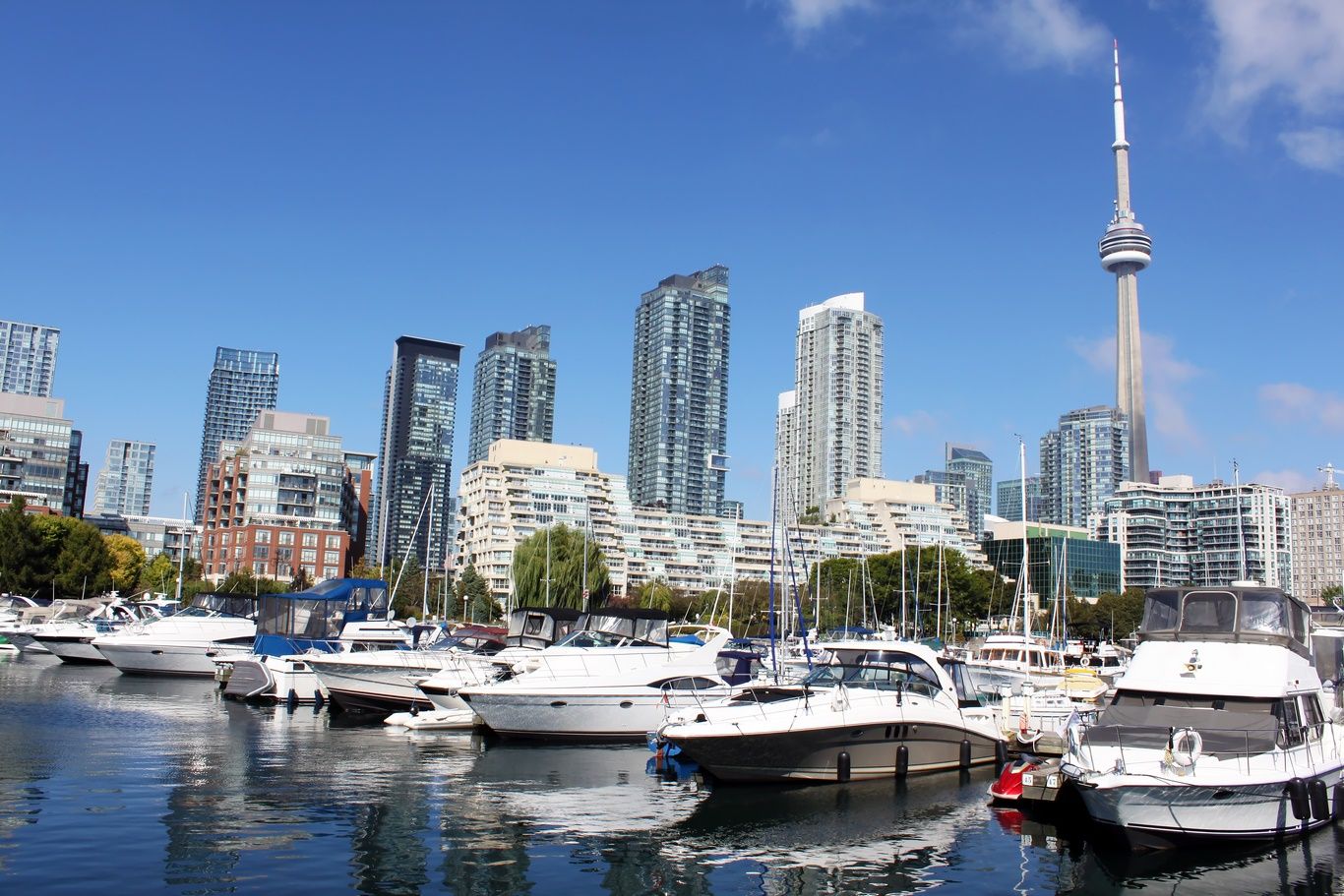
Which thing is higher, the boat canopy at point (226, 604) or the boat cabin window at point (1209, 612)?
the boat cabin window at point (1209, 612)

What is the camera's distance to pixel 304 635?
5372 centimetres

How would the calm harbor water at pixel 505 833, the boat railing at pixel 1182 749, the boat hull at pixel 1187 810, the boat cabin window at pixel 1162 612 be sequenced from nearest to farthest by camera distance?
the calm harbor water at pixel 505 833, the boat hull at pixel 1187 810, the boat railing at pixel 1182 749, the boat cabin window at pixel 1162 612

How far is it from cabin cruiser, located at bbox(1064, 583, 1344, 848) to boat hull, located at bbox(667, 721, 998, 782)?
596 centimetres

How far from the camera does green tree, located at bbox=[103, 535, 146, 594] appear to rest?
11588 cm

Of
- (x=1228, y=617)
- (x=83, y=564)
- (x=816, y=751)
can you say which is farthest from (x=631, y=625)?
(x=83, y=564)

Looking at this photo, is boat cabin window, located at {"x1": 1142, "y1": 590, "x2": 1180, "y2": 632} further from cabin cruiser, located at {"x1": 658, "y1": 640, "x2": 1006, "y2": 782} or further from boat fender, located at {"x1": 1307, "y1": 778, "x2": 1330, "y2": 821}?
cabin cruiser, located at {"x1": 658, "y1": 640, "x2": 1006, "y2": 782}

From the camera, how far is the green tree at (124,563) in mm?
115875

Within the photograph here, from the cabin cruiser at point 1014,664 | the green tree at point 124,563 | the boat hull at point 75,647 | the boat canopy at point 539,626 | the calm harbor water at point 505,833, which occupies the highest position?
the green tree at point 124,563

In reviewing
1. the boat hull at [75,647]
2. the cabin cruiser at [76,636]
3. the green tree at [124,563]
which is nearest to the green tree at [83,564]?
the green tree at [124,563]

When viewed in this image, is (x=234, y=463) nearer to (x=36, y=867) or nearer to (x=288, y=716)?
(x=288, y=716)

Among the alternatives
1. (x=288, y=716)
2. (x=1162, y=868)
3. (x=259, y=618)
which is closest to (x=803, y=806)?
(x=1162, y=868)

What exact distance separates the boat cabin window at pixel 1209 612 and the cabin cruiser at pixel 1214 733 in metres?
0.03

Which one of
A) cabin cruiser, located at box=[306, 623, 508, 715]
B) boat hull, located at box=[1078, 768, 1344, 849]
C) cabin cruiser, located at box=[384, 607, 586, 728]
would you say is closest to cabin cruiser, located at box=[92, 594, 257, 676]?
cabin cruiser, located at box=[306, 623, 508, 715]

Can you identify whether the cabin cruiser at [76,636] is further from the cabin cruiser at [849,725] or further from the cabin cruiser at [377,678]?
the cabin cruiser at [849,725]
